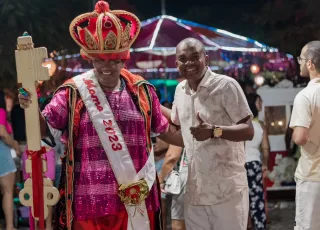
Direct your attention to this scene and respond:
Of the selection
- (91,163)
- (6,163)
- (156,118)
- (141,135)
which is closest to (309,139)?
(156,118)

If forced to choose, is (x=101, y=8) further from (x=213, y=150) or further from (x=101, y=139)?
(x=213, y=150)

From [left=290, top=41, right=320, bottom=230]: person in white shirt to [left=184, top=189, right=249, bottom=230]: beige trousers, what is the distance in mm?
636

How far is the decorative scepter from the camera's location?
13.0 feet

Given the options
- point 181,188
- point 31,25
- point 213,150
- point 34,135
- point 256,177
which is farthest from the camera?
point 31,25

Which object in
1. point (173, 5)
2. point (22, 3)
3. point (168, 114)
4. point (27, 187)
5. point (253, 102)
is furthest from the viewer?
point (173, 5)

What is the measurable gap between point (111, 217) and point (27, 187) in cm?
55

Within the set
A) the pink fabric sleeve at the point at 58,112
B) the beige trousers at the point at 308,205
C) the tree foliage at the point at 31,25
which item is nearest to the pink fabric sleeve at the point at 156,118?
the pink fabric sleeve at the point at 58,112

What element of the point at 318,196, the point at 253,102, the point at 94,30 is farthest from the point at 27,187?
the point at 253,102

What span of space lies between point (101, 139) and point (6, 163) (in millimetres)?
4216

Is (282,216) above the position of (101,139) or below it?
below

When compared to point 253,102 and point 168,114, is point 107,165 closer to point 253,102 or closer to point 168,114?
point 168,114

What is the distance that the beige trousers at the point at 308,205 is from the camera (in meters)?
5.18

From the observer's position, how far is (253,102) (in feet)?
25.5

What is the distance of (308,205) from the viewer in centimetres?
519
